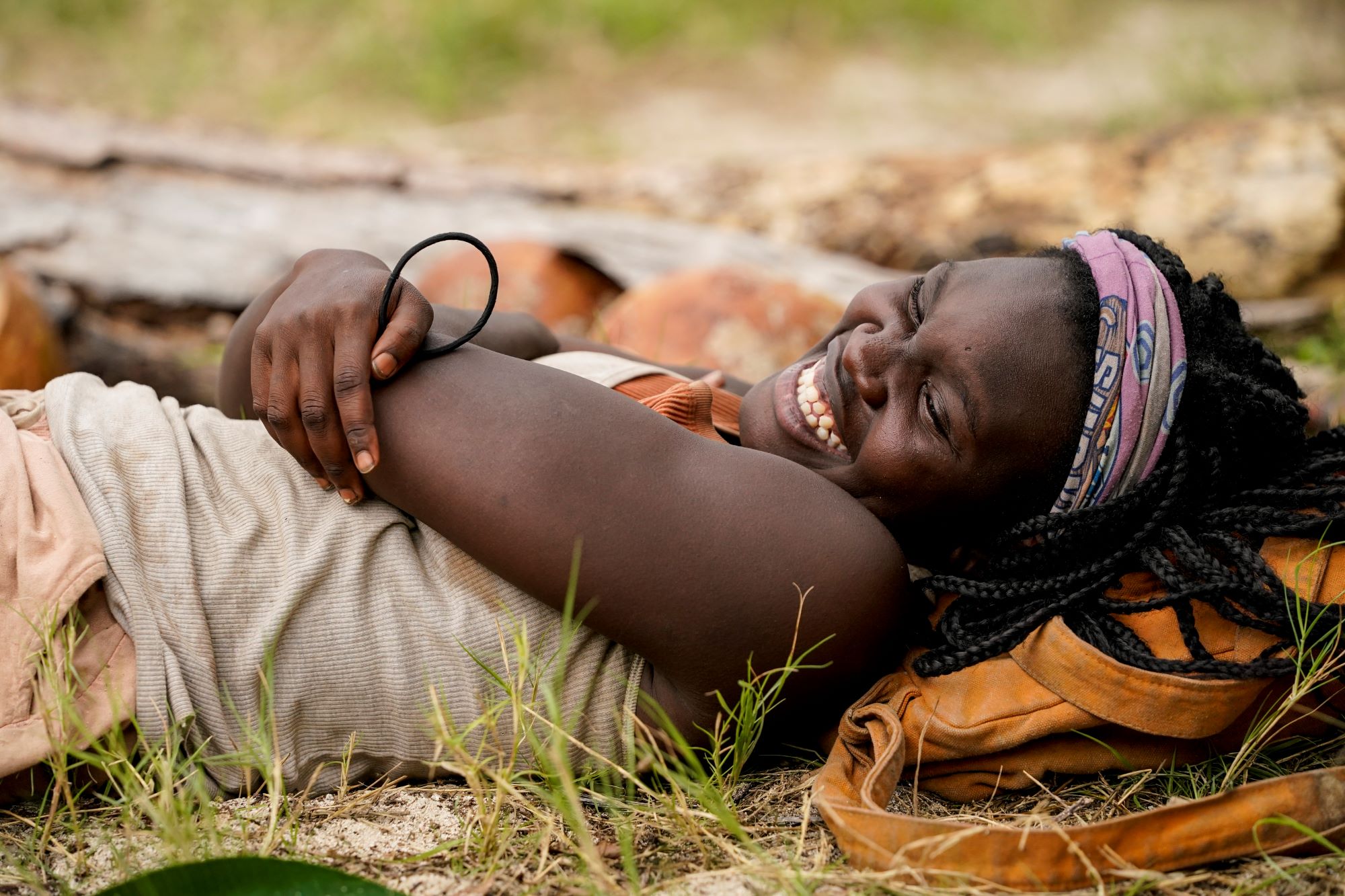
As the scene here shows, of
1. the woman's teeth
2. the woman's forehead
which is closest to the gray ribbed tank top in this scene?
the woman's teeth

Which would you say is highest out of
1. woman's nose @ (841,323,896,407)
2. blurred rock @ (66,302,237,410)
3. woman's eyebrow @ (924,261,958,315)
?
woman's eyebrow @ (924,261,958,315)

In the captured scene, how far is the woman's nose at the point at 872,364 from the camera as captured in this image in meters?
1.79

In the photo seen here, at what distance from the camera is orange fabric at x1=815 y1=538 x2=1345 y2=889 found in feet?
4.57

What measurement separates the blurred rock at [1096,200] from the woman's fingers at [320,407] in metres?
2.87

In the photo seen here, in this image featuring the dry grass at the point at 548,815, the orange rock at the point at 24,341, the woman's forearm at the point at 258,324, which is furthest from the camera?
the orange rock at the point at 24,341

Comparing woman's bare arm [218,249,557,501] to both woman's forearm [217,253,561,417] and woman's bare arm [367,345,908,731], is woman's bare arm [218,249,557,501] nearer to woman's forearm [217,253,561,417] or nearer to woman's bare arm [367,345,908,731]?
woman's bare arm [367,345,908,731]

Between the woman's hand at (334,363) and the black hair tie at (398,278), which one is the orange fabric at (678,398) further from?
the woman's hand at (334,363)

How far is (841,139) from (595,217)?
3488 millimetres

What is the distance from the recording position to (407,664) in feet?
5.32

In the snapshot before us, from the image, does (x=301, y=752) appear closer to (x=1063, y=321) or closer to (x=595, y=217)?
(x=1063, y=321)

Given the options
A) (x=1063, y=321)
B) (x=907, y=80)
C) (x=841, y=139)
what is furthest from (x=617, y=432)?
(x=907, y=80)

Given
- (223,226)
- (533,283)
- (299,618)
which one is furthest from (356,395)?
(223,226)

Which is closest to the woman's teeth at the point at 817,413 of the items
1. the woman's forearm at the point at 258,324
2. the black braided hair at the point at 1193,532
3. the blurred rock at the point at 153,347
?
the black braided hair at the point at 1193,532

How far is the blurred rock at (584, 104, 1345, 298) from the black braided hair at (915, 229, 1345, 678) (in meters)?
2.25
